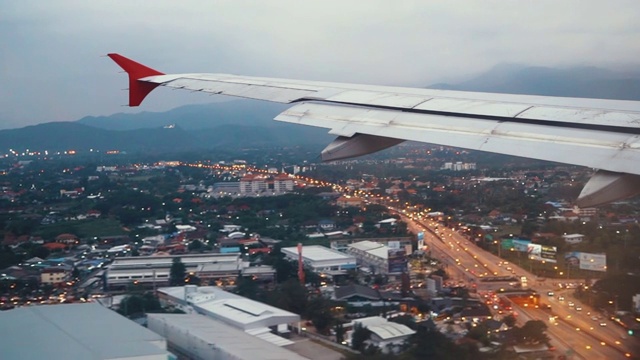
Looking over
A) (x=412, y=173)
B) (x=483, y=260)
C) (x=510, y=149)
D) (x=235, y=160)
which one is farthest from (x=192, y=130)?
(x=510, y=149)

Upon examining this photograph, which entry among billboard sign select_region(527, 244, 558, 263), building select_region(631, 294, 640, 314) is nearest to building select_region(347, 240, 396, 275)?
billboard sign select_region(527, 244, 558, 263)

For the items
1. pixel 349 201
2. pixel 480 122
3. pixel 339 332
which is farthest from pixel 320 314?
pixel 349 201

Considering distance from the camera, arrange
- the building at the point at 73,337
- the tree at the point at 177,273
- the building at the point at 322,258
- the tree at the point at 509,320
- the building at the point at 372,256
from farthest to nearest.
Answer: the building at the point at 372,256 → the building at the point at 322,258 → the tree at the point at 177,273 → the tree at the point at 509,320 → the building at the point at 73,337

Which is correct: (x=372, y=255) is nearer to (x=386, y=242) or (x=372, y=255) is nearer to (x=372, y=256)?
(x=372, y=256)

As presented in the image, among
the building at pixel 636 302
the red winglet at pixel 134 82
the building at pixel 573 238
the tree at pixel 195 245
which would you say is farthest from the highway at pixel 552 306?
the tree at pixel 195 245

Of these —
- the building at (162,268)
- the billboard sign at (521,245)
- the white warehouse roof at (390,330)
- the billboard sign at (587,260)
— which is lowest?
the building at (162,268)

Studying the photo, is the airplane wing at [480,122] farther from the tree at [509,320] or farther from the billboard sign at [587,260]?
the billboard sign at [587,260]

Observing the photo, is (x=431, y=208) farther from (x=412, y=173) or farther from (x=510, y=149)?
(x=510, y=149)
